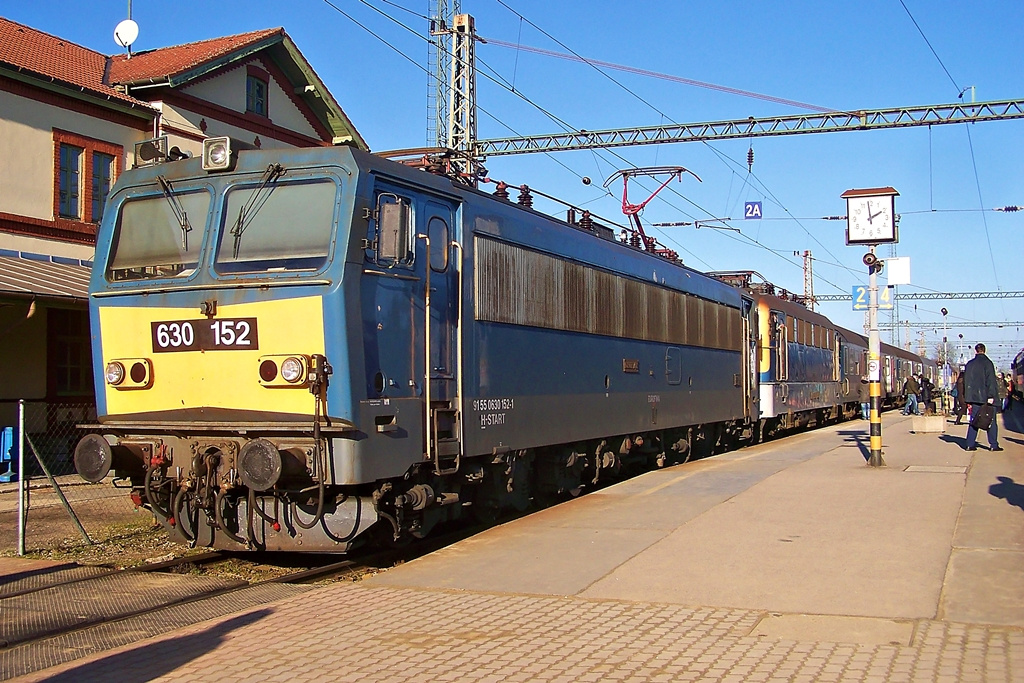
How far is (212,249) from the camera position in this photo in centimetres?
801

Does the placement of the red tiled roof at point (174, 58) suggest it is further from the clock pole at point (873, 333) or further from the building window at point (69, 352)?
the clock pole at point (873, 333)

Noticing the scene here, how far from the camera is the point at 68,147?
1698 centimetres

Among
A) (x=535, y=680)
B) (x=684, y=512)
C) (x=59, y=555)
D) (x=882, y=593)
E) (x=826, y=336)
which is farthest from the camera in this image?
(x=826, y=336)

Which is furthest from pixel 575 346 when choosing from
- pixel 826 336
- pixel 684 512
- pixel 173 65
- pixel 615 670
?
pixel 826 336

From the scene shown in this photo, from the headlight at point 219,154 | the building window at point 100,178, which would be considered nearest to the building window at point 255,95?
the building window at point 100,178

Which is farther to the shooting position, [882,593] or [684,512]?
[684,512]

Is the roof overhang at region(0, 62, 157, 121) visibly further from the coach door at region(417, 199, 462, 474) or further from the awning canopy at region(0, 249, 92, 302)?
the coach door at region(417, 199, 462, 474)

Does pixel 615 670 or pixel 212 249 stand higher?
pixel 212 249

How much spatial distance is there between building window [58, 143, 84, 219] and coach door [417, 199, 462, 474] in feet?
35.3

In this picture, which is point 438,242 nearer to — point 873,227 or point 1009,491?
point 1009,491

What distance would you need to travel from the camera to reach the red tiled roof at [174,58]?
60.7 feet

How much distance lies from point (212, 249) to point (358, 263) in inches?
52.5

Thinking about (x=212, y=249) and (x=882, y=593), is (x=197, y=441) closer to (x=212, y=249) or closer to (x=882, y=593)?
(x=212, y=249)

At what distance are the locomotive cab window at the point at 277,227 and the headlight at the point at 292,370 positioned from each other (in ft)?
2.43
